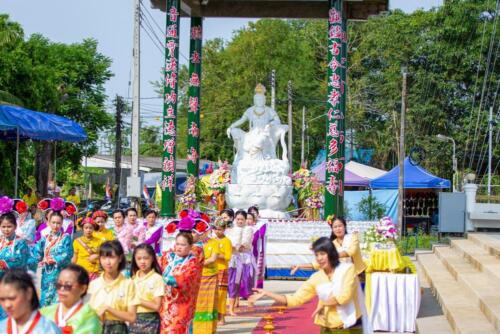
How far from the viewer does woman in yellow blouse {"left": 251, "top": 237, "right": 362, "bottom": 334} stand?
7547mm

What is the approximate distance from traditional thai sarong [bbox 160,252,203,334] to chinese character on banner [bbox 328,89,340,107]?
13875mm

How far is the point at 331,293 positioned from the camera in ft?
25.0

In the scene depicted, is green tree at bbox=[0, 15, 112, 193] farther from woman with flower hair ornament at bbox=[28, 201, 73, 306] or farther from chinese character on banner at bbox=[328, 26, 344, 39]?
woman with flower hair ornament at bbox=[28, 201, 73, 306]

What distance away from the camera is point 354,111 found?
53969 millimetres

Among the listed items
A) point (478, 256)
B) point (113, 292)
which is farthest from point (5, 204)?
point (478, 256)

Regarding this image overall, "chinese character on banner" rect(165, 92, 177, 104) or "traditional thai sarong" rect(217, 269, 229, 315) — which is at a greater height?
"chinese character on banner" rect(165, 92, 177, 104)

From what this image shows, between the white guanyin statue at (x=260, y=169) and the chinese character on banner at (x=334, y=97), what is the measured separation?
2.38m

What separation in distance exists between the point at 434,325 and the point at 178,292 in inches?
154

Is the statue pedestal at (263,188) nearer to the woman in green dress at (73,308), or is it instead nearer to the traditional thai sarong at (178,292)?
the traditional thai sarong at (178,292)

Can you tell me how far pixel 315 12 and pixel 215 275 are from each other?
15048mm

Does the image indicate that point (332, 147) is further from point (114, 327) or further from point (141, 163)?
point (141, 163)

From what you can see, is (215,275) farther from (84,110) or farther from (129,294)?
(84,110)

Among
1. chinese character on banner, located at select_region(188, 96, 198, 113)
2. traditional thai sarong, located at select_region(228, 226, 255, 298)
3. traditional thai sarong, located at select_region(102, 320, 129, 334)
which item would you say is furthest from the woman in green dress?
chinese character on banner, located at select_region(188, 96, 198, 113)

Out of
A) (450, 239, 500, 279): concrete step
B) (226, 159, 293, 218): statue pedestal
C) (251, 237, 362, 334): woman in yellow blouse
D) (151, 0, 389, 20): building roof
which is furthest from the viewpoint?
(151, 0, 389, 20): building roof
